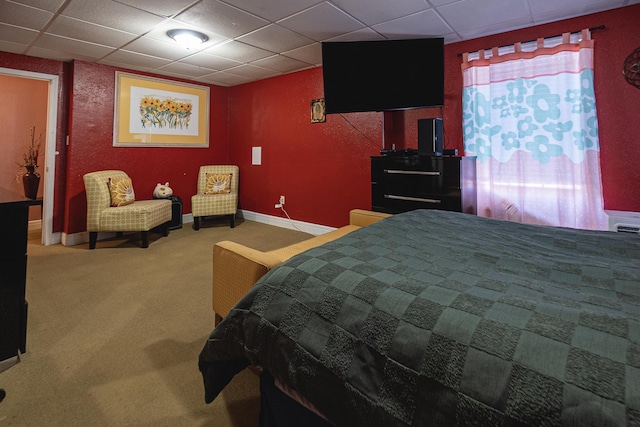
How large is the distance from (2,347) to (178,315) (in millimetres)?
907

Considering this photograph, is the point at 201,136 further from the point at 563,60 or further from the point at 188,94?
the point at 563,60

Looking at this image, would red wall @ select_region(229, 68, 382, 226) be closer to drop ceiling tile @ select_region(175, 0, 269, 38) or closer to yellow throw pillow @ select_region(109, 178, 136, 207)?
drop ceiling tile @ select_region(175, 0, 269, 38)

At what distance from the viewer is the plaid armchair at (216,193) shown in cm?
489

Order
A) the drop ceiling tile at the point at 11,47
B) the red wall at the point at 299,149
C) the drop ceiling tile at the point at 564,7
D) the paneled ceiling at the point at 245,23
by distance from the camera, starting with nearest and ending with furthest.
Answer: the drop ceiling tile at the point at 564,7
the paneled ceiling at the point at 245,23
the drop ceiling tile at the point at 11,47
the red wall at the point at 299,149

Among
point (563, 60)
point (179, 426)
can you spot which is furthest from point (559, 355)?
point (563, 60)

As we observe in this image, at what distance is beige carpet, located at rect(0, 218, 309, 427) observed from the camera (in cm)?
143

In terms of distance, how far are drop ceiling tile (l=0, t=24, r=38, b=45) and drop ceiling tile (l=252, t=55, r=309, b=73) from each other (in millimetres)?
2328

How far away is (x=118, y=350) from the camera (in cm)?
189

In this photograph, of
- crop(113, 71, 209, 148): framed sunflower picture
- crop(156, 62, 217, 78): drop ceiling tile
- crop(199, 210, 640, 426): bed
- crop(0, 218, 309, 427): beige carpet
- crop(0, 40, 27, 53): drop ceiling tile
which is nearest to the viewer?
crop(199, 210, 640, 426): bed

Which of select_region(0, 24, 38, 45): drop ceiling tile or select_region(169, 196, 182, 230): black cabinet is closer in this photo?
select_region(0, 24, 38, 45): drop ceiling tile

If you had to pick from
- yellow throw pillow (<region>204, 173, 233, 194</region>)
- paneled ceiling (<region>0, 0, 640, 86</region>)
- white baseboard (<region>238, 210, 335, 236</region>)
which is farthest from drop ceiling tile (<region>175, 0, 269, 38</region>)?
white baseboard (<region>238, 210, 335, 236</region>)

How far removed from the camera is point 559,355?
63 cm

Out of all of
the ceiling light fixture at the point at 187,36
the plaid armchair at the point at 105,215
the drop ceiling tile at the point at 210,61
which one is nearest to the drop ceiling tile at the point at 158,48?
the drop ceiling tile at the point at 210,61

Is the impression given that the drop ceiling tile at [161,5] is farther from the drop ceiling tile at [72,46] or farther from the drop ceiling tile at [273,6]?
the drop ceiling tile at [72,46]
